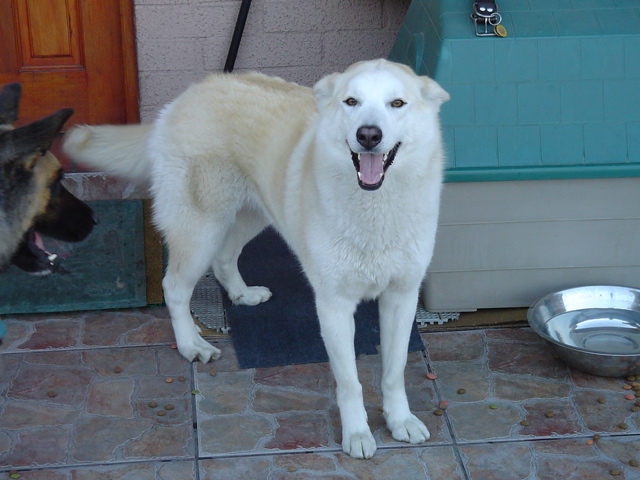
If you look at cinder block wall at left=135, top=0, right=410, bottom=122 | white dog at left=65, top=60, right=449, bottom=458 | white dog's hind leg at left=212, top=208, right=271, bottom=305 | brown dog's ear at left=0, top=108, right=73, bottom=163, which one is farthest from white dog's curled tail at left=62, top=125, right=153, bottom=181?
cinder block wall at left=135, top=0, right=410, bottom=122

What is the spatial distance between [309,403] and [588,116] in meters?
1.72

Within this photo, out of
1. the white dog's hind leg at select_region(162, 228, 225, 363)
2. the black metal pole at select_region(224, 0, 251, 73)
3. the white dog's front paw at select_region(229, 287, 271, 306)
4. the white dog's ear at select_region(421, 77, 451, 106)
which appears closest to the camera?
the white dog's ear at select_region(421, 77, 451, 106)

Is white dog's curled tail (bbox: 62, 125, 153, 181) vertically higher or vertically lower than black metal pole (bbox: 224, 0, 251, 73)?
lower

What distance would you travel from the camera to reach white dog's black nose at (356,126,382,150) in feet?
8.01

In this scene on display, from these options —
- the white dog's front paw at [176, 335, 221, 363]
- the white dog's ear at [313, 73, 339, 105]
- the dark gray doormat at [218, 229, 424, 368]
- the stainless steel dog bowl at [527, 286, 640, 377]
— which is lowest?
the dark gray doormat at [218, 229, 424, 368]

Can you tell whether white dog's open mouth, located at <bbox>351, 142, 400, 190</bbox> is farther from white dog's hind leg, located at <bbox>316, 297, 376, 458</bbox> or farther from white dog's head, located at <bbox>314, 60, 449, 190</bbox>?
white dog's hind leg, located at <bbox>316, 297, 376, 458</bbox>

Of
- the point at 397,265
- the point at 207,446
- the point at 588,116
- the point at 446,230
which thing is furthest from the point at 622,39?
the point at 207,446

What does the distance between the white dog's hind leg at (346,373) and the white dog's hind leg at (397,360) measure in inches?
4.6

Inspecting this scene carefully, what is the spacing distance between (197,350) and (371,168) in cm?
135

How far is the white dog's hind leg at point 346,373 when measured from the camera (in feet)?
9.36

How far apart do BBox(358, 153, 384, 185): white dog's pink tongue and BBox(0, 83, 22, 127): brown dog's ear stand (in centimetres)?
118

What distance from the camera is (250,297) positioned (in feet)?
12.9

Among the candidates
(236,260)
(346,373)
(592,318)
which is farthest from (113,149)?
(592,318)

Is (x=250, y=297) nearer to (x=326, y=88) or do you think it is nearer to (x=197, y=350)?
(x=197, y=350)
